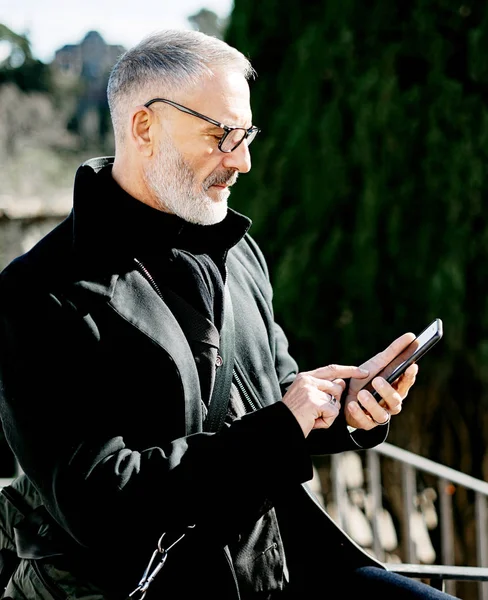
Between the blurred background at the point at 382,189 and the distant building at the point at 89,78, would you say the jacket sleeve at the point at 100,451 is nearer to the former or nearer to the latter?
the blurred background at the point at 382,189

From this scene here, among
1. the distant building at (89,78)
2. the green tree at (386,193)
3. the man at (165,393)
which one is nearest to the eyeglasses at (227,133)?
the man at (165,393)

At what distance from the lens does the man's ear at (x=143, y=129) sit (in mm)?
1960

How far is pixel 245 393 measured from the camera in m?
2.03

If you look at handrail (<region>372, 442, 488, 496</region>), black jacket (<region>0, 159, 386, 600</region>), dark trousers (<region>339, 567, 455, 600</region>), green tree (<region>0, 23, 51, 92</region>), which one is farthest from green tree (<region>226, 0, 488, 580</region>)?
green tree (<region>0, 23, 51, 92</region>)

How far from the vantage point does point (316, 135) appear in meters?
5.34

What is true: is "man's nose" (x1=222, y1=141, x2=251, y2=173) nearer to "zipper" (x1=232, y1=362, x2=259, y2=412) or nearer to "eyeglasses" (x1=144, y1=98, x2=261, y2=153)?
"eyeglasses" (x1=144, y1=98, x2=261, y2=153)

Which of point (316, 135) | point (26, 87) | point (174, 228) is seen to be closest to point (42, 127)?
point (26, 87)

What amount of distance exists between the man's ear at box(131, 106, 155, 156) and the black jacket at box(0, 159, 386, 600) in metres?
0.18

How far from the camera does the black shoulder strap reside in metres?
1.90

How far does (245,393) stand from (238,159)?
1.80ft

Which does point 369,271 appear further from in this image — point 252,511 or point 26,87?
point 26,87

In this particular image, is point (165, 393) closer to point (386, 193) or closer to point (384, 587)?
point (384, 587)

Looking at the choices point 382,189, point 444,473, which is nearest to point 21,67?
point 382,189

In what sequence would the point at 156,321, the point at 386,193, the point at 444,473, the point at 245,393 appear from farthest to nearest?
the point at 386,193
the point at 444,473
the point at 245,393
the point at 156,321
